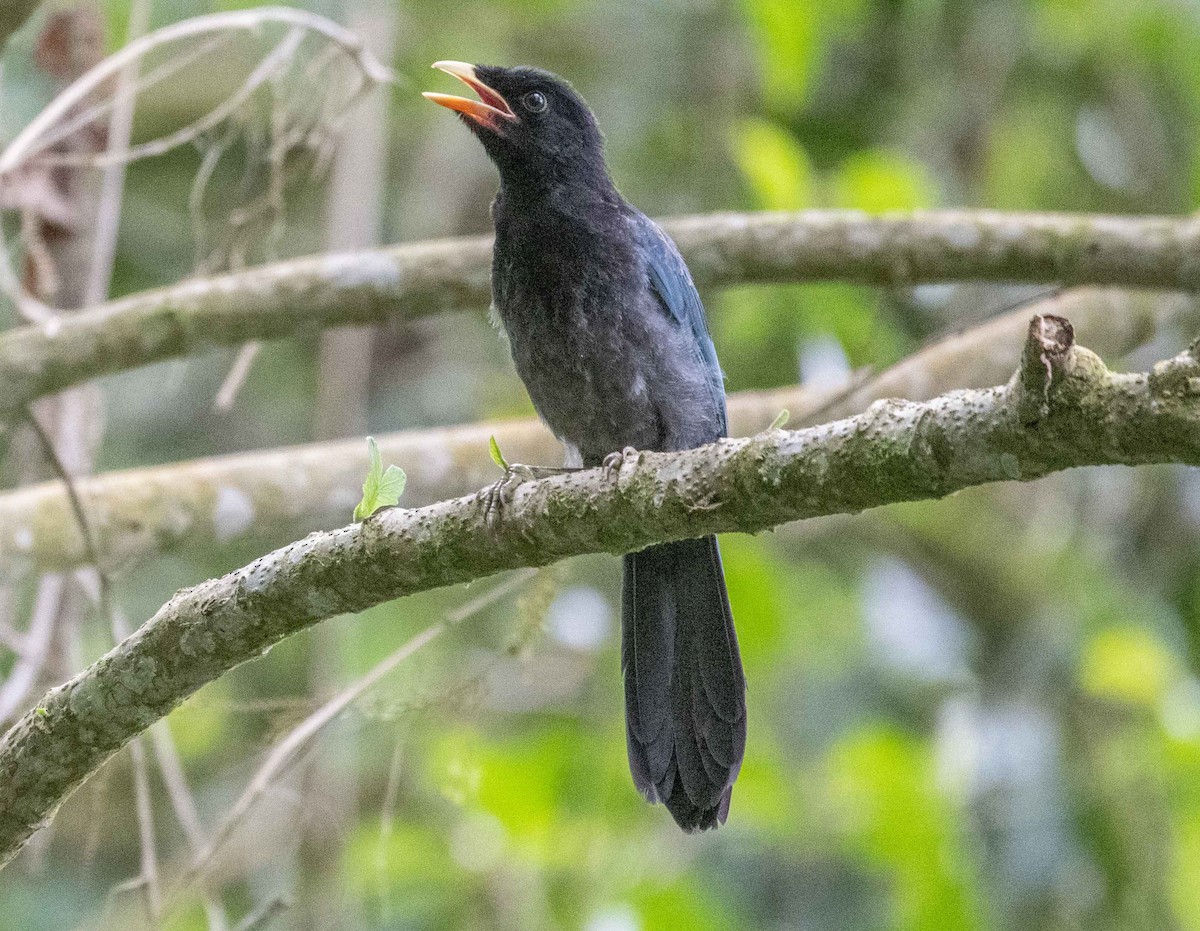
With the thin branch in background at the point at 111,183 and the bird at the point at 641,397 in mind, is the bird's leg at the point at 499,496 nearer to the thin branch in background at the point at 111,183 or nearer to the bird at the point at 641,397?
the bird at the point at 641,397

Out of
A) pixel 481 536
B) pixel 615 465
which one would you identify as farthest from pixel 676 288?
pixel 481 536

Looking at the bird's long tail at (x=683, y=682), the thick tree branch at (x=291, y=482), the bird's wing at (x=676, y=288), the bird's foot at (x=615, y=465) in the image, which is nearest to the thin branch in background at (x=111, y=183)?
the thick tree branch at (x=291, y=482)

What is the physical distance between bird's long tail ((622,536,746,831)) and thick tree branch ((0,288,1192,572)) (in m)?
0.73

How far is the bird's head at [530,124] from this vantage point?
4227mm

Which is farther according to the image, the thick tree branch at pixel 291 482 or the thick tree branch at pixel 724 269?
the thick tree branch at pixel 291 482

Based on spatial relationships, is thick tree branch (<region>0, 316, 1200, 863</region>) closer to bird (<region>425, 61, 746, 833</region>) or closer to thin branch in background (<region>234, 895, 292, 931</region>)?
thin branch in background (<region>234, 895, 292, 931</region>)

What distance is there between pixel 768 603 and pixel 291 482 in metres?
1.96

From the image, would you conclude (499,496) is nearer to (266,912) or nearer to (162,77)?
(266,912)

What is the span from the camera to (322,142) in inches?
179

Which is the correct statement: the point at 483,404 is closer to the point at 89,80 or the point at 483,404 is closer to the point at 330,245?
the point at 330,245

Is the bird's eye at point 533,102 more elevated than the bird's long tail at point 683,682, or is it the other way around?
the bird's eye at point 533,102

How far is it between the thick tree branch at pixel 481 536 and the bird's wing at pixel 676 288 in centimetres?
135

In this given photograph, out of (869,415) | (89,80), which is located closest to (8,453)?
(89,80)

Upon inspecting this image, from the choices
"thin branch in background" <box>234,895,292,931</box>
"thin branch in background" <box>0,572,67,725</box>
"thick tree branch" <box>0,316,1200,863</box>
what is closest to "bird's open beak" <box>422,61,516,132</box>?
"thick tree branch" <box>0,316,1200,863</box>
